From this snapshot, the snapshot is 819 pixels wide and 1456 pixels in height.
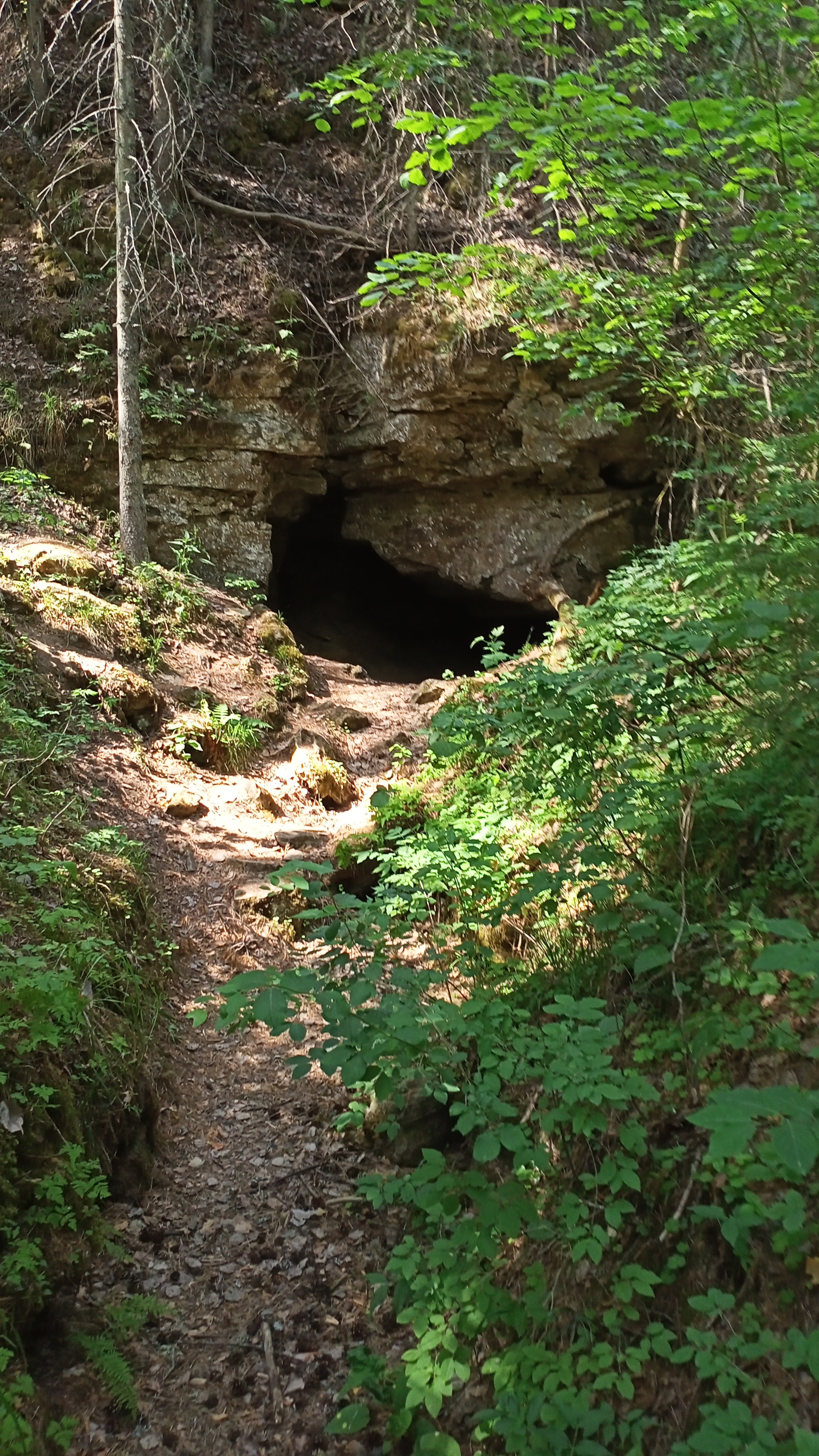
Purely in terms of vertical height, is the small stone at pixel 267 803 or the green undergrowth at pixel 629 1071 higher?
the green undergrowth at pixel 629 1071

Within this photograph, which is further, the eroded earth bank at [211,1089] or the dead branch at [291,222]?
the dead branch at [291,222]

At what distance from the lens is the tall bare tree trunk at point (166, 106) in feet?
28.6

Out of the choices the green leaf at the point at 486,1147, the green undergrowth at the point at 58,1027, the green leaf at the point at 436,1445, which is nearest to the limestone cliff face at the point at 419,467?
the green undergrowth at the point at 58,1027

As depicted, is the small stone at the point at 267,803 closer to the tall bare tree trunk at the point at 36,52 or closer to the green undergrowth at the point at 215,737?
the green undergrowth at the point at 215,737

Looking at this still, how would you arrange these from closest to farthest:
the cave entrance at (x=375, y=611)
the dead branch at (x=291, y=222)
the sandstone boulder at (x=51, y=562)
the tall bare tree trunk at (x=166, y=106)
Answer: the sandstone boulder at (x=51, y=562) → the tall bare tree trunk at (x=166, y=106) → the dead branch at (x=291, y=222) → the cave entrance at (x=375, y=611)

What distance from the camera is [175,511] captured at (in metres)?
10.1

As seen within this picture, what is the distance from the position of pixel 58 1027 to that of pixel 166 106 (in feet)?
33.1

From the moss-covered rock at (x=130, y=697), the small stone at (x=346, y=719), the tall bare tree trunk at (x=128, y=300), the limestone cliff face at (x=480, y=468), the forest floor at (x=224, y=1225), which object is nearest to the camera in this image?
the forest floor at (x=224, y=1225)

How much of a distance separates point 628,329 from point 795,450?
8.28 feet

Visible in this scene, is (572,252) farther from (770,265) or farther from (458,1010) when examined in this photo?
(458,1010)

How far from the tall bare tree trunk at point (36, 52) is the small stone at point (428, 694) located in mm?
8144

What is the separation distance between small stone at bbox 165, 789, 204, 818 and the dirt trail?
0.31 m

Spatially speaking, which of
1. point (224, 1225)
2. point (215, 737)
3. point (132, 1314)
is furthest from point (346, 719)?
point (132, 1314)

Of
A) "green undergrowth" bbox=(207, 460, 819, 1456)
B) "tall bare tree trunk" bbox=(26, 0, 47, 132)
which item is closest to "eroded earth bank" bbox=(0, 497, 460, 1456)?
"green undergrowth" bbox=(207, 460, 819, 1456)
